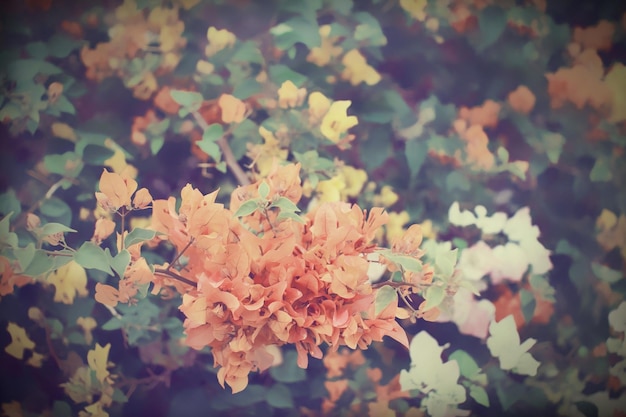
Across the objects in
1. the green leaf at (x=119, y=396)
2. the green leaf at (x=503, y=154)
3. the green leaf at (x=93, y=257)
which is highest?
the green leaf at (x=503, y=154)

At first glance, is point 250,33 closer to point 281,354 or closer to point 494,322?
point 281,354

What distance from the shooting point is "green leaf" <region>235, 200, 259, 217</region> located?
93cm

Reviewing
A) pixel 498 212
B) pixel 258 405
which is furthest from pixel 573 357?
pixel 258 405

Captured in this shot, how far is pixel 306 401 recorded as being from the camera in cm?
102

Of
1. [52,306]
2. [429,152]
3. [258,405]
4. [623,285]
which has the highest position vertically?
[429,152]

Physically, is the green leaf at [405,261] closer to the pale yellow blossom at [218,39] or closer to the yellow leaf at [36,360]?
the pale yellow blossom at [218,39]

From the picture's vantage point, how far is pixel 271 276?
88 cm

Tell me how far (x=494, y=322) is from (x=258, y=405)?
0.49 m

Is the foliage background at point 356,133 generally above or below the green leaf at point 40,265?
above

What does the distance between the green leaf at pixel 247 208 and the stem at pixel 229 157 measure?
0.09m

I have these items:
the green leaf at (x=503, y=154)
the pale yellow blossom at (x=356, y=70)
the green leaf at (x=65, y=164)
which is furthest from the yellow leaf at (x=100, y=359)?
the green leaf at (x=503, y=154)

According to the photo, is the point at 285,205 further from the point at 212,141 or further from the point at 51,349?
the point at 51,349

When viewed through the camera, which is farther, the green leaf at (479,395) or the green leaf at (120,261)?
the green leaf at (479,395)

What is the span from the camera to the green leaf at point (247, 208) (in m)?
0.93
